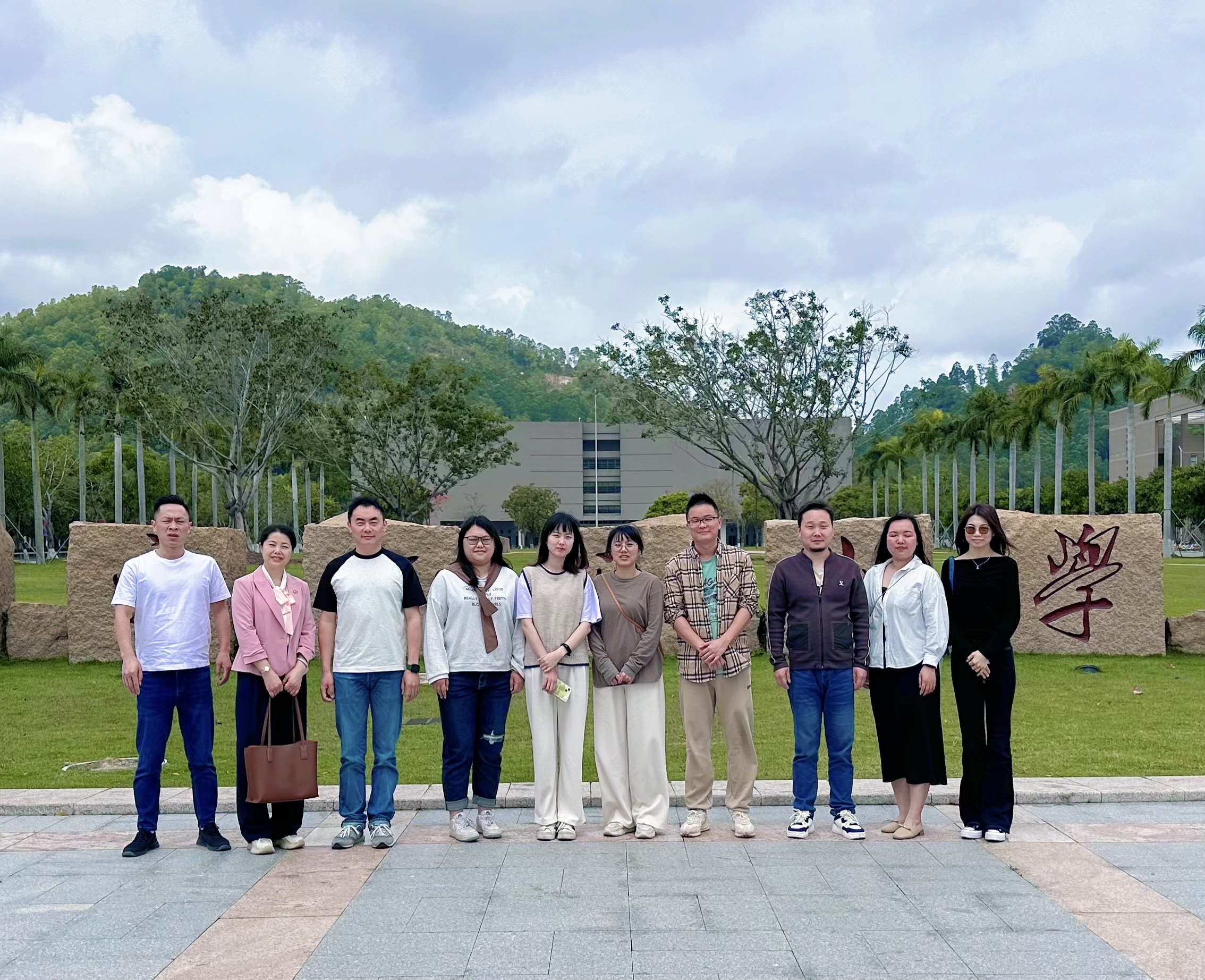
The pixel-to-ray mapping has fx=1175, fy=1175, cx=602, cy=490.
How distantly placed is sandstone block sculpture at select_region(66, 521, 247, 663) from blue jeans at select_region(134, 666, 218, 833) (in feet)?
26.2

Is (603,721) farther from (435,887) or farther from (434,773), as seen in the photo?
(434,773)

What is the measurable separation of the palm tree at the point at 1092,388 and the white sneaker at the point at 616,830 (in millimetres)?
42094

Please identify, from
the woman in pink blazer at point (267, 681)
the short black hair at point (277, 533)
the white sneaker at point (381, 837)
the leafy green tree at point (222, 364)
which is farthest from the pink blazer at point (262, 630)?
the leafy green tree at point (222, 364)

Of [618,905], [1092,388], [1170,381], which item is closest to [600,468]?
[1092,388]

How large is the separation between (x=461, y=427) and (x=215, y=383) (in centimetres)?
752

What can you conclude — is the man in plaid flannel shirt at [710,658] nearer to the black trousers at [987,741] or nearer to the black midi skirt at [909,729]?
the black midi skirt at [909,729]

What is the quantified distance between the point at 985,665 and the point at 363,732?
10.5 feet

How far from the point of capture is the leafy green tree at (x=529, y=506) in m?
79.1

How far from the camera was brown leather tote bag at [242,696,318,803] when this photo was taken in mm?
5723

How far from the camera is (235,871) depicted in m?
5.54

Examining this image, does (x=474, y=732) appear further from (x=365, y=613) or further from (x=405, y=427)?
(x=405, y=427)

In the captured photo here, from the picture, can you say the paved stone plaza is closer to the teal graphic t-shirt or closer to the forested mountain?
the teal graphic t-shirt

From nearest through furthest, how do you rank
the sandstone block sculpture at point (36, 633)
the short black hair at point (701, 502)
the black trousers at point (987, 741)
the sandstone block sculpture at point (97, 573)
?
the black trousers at point (987, 741), the short black hair at point (701, 502), the sandstone block sculpture at point (97, 573), the sandstone block sculpture at point (36, 633)

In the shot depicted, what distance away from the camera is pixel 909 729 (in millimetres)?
6039
